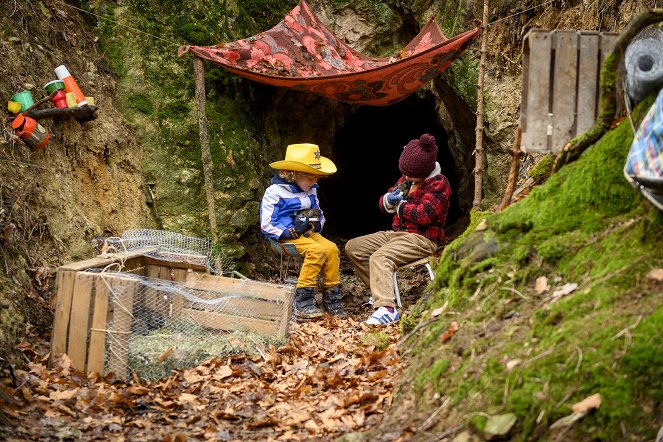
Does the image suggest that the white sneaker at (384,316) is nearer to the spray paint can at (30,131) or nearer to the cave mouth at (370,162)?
the spray paint can at (30,131)

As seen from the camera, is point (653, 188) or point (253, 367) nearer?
point (653, 188)

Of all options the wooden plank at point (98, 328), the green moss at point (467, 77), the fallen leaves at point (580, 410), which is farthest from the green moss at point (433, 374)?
the green moss at point (467, 77)

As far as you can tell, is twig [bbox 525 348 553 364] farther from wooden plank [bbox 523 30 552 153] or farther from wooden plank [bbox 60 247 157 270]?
wooden plank [bbox 60 247 157 270]

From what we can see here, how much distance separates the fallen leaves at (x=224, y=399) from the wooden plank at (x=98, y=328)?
0.10m

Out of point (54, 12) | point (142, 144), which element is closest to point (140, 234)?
point (142, 144)

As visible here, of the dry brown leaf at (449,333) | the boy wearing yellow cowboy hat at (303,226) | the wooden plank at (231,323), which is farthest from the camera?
the boy wearing yellow cowboy hat at (303,226)

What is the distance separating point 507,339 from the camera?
3.37 metres

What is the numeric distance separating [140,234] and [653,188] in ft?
15.1

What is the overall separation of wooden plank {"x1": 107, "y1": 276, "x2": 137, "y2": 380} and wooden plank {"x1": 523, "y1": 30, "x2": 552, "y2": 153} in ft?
9.15

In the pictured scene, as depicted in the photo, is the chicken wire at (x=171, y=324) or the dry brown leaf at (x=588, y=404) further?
the chicken wire at (x=171, y=324)

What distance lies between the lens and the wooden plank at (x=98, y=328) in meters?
4.57

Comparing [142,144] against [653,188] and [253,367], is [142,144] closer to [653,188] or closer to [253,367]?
[253,367]

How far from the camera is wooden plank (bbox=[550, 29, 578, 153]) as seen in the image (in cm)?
432

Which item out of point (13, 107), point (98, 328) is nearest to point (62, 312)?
point (98, 328)
